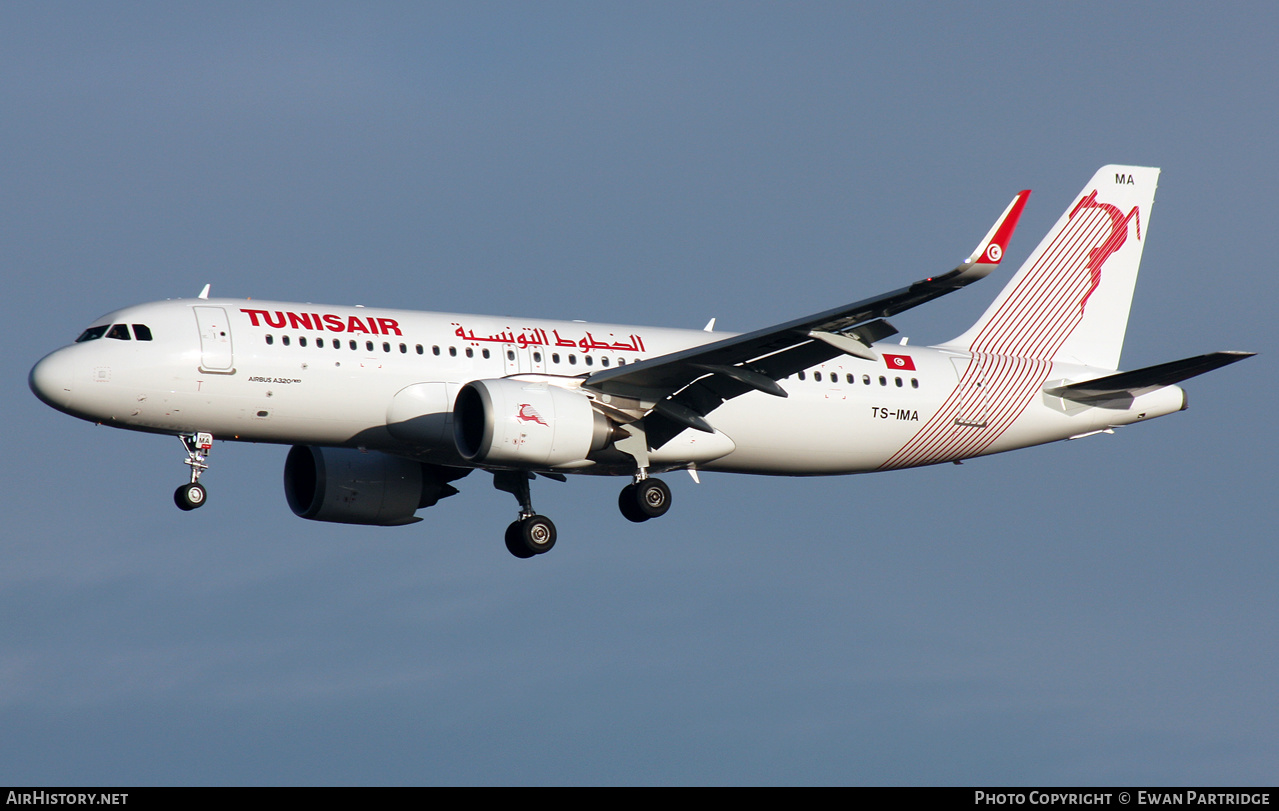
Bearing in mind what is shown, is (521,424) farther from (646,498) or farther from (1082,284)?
(1082,284)

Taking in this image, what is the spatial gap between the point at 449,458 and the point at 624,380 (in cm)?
418

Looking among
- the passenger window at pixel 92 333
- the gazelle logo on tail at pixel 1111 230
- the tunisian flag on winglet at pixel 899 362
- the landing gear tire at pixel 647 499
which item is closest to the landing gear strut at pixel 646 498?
the landing gear tire at pixel 647 499

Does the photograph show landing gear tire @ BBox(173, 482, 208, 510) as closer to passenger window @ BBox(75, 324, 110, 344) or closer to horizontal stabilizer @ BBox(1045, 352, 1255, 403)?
passenger window @ BBox(75, 324, 110, 344)

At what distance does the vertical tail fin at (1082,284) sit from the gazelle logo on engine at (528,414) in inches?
526

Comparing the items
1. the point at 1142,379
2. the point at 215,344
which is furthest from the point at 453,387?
the point at 1142,379

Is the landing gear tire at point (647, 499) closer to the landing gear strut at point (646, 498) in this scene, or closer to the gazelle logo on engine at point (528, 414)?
the landing gear strut at point (646, 498)

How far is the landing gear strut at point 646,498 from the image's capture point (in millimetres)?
38719

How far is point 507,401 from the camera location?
117ft

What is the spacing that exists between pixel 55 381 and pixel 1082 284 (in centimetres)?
2602

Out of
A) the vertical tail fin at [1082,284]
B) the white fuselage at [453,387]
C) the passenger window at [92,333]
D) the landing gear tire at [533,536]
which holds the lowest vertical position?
the landing gear tire at [533,536]

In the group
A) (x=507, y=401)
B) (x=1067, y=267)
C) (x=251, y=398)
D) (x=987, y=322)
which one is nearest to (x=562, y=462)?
(x=507, y=401)

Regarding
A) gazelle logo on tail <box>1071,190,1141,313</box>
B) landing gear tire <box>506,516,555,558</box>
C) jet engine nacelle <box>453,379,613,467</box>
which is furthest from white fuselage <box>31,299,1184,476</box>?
gazelle logo on tail <box>1071,190,1141,313</box>

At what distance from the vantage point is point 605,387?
37656 millimetres
